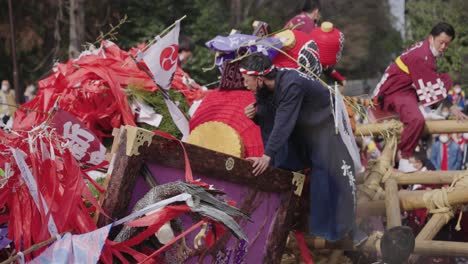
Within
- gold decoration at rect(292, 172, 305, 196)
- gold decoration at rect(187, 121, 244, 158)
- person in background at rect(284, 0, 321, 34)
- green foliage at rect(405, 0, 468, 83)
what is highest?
green foliage at rect(405, 0, 468, 83)

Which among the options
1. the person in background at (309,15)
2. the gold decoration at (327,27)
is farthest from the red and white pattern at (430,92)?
the person in background at (309,15)

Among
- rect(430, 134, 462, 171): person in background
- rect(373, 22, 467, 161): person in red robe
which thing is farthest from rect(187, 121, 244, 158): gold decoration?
rect(430, 134, 462, 171): person in background

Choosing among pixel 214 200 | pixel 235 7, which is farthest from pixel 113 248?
pixel 235 7

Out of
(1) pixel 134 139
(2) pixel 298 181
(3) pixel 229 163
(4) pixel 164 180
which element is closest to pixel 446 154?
(2) pixel 298 181

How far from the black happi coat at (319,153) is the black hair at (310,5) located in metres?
1.98

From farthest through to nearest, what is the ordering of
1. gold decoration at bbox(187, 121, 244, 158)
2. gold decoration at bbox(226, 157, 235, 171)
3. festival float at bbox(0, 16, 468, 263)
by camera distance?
gold decoration at bbox(187, 121, 244, 158) → gold decoration at bbox(226, 157, 235, 171) → festival float at bbox(0, 16, 468, 263)

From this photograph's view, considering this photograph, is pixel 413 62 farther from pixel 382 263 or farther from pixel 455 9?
pixel 455 9

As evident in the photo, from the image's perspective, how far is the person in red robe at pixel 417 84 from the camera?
236 inches

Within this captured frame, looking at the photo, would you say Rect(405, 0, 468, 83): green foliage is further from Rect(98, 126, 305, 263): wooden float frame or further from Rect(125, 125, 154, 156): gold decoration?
Rect(125, 125, 154, 156): gold decoration

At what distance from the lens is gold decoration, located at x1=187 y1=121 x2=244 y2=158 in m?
5.11

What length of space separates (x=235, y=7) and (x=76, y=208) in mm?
13455

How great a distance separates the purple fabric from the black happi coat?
Result: 384mm

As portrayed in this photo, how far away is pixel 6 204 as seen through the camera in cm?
349

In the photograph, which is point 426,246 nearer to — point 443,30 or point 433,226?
point 433,226
